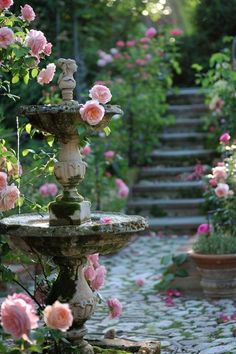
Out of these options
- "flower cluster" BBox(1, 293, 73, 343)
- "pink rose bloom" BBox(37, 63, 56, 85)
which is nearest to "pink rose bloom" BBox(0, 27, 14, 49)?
"pink rose bloom" BBox(37, 63, 56, 85)

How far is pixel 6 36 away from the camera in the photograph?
153 inches

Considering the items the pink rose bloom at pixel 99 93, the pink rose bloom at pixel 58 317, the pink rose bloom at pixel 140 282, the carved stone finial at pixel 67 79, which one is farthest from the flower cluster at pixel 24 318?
the pink rose bloom at pixel 140 282

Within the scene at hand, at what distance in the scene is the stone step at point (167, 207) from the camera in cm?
1044

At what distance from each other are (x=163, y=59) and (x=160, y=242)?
4149mm

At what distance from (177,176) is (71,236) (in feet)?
24.2

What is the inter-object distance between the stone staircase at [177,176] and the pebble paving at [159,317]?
2.33 m

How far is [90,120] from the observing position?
12.1 ft

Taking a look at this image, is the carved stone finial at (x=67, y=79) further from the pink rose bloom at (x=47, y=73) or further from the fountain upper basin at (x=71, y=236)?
the fountain upper basin at (x=71, y=236)

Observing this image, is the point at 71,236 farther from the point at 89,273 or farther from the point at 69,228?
the point at 89,273

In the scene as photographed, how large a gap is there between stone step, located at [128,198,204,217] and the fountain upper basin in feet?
21.5

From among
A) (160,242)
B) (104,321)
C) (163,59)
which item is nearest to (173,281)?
(104,321)

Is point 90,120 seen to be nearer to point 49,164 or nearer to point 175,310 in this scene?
point 49,164

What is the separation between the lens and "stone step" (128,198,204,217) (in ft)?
34.2

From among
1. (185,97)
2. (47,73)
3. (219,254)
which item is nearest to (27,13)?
(47,73)
